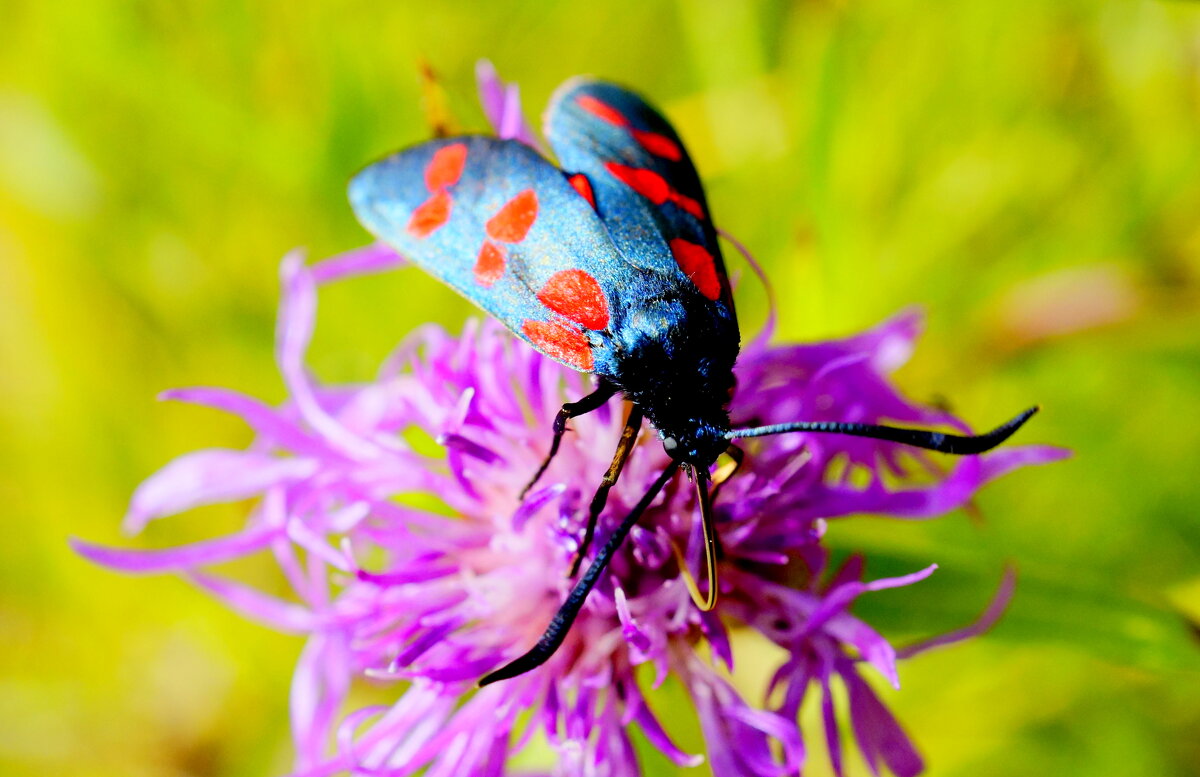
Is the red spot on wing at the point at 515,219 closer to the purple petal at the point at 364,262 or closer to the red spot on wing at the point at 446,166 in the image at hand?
the red spot on wing at the point at 446,166

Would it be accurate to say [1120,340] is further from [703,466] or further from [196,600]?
[196,600]

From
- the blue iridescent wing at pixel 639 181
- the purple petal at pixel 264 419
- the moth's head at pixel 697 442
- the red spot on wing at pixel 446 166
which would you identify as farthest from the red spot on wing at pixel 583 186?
the purple petal at pixel 264 419

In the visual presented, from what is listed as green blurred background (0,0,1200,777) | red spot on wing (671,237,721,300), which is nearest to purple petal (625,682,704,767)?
red spot on wing (671,237,721,300)

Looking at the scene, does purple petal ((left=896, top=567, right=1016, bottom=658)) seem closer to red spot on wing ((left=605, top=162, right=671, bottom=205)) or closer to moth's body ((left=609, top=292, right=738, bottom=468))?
moth's body ((left=609, top=292, right=738, bottom=468))

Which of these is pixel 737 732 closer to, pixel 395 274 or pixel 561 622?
pixel 561 622

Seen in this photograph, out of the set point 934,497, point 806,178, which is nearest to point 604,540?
point 934,497
